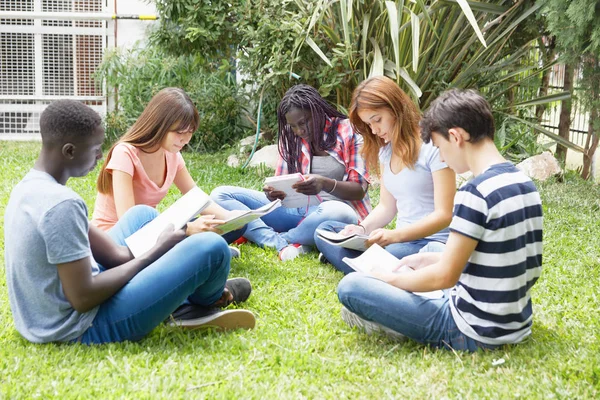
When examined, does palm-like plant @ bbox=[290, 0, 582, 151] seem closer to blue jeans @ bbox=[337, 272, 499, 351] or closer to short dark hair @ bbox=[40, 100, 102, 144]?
blue jeans @ bbox=[337, 272, 499, 351]

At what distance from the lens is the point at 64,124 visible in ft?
8.00

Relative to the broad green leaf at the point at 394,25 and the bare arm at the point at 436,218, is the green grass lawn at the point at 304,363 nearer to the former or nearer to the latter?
the bare arm at the point at 436,218

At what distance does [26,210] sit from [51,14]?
26.1 ft

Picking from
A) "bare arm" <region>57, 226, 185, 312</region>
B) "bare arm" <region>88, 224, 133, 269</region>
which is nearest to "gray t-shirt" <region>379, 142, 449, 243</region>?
"bare arm" <region>57, 226, 185, 312</region>

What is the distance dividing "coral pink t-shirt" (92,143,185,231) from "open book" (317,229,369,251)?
958 mm

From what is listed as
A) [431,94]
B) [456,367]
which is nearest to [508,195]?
[456,367]

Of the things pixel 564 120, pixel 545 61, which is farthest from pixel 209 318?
pixel 564 120

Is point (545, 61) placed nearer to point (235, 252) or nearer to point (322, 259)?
point (322, 259)

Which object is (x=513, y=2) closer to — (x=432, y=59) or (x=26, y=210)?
(x=432, y=59)

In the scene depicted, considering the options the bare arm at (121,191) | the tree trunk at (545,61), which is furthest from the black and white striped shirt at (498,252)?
the tree trunk at (545,61)

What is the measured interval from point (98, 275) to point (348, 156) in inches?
83.9

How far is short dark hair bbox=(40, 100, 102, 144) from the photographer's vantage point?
8.00 ft

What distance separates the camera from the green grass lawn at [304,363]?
2346 mm

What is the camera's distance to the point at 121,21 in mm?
10078
